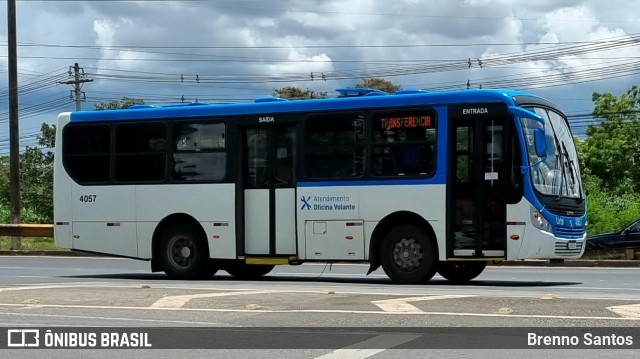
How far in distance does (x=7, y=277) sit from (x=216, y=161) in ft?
14.4

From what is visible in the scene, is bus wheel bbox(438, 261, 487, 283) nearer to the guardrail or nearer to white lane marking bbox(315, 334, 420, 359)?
white lane marking bbox(315, 334, 420, 359)

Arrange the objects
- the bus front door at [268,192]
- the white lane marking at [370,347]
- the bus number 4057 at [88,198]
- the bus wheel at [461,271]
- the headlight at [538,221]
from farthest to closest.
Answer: the bus number 4057 at [88,198]
the bus front door at [268,192]
the bus wheel at [461,271]
the headlight at [538,221]
the white lane marking at [370,347]

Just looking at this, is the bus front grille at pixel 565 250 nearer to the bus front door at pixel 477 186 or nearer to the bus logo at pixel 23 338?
the bus front door at pixel 477 186

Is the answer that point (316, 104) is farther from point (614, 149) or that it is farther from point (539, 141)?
point (614, 149)

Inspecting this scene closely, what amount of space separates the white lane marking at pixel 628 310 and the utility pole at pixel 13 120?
2417 cm

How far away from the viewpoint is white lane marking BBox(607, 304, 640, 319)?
11.0 metres

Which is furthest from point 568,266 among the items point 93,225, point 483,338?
point 483,338

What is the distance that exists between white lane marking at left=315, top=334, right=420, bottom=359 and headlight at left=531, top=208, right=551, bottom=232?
6414 millimetres

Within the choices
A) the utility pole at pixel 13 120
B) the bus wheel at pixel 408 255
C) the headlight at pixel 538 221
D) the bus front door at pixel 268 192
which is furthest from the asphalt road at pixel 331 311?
the utility pole at pixel 13 120

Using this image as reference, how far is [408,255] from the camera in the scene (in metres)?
16.9

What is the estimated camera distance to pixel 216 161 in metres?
18.6

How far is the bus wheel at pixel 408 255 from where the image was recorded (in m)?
16.7

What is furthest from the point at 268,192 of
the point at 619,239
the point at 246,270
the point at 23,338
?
the point at 619,239

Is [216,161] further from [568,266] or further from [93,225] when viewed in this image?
Answer: [568,266]
